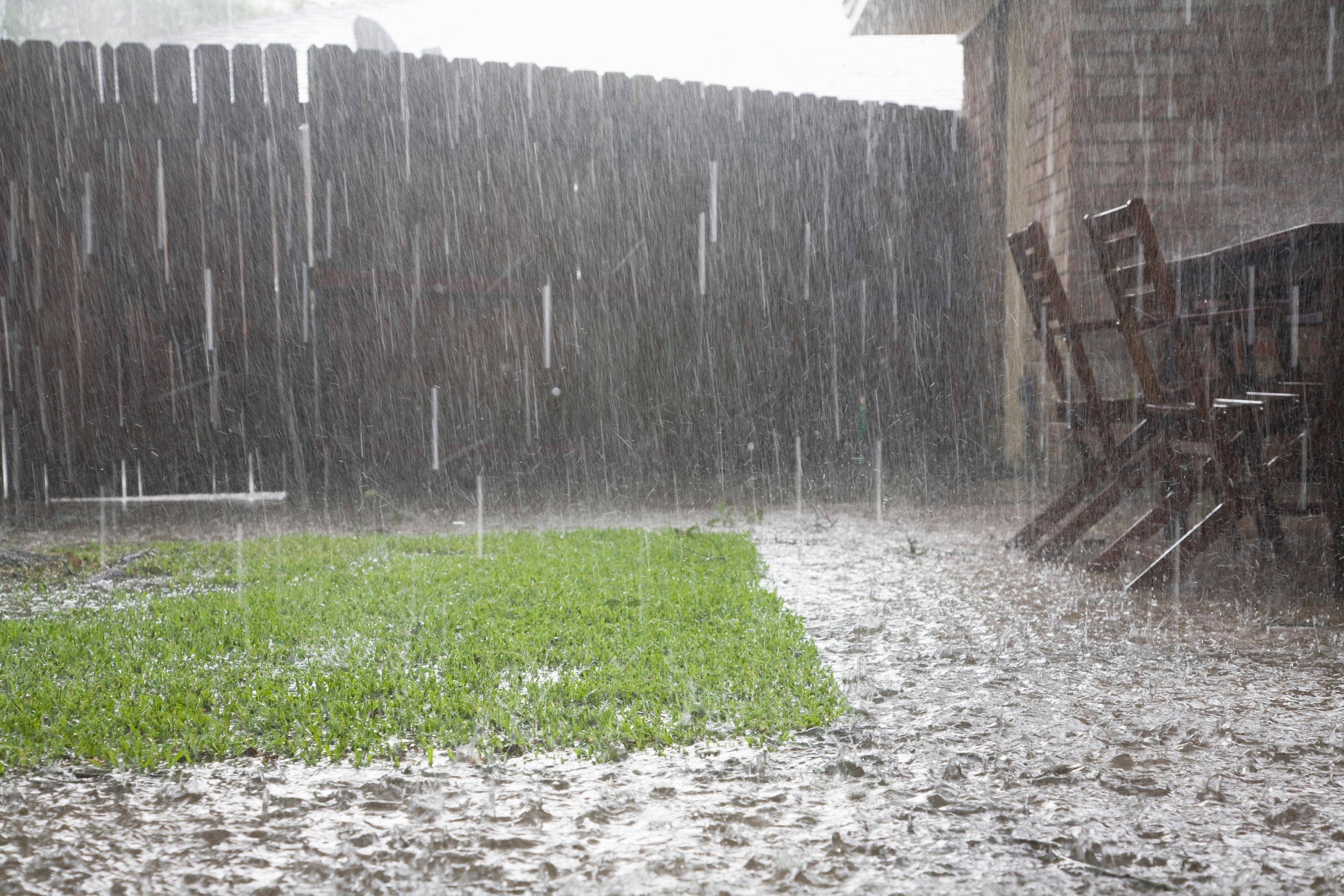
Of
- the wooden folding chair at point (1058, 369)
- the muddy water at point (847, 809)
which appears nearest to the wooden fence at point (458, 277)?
the wooden folding chair at point (1058, 369)

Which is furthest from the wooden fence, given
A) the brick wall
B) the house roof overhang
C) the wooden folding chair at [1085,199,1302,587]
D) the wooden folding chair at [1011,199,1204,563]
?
the wooden folding chair at [1085,199,1302,587]

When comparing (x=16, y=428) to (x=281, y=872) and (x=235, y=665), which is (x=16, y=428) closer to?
(x=235, y=665)

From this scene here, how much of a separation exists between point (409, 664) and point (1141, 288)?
3.07 meters

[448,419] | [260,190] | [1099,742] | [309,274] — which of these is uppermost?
[260,190]

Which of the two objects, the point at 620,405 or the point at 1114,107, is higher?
the point at 1114,107

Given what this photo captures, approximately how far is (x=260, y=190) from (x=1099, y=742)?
249 inches

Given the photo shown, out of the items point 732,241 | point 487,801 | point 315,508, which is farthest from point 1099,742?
point 732,241

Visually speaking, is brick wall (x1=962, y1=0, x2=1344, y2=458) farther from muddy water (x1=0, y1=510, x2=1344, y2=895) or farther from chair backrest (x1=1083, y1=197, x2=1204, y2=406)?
muddy water (x1=0, y1=510, x2=1344, y2=895)

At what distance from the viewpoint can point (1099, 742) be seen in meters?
2.02

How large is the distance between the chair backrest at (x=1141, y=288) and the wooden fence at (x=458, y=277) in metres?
3.73

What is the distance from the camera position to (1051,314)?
438 centimetres

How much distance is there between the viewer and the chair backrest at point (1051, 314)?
163 inches

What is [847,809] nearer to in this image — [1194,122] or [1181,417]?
[1181,417]

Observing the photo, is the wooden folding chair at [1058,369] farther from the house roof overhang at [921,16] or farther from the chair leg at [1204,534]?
the house roof overhang at [921,16]
